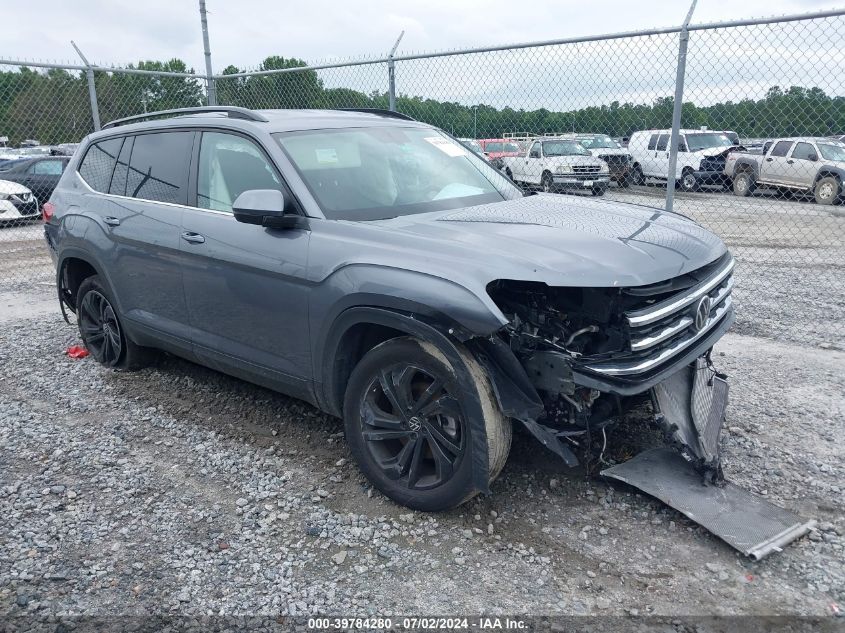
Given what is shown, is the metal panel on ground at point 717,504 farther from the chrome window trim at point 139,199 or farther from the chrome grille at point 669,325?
the chrome window trim at point 139,199

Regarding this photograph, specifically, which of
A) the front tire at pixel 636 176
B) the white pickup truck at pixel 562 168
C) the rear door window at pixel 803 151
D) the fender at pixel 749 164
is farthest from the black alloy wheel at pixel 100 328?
the fender at pixel 749 164

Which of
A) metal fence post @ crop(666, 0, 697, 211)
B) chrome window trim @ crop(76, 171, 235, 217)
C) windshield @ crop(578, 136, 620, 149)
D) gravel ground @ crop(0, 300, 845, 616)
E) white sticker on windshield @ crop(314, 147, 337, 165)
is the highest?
metal fence post @ crop(666, 0, 697, 211)

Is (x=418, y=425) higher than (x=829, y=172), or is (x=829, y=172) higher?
(x=829, y=172)

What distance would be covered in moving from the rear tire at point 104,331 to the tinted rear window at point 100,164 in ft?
2.29

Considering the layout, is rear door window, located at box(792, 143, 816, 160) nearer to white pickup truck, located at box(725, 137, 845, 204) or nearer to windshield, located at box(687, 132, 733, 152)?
white pickup truck, located at box(725, 137, 845, 204)

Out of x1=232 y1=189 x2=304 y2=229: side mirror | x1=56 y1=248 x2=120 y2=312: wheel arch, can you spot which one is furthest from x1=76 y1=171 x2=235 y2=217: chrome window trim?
x1=56 y1=248 x2=120 y2=312: wheel arch

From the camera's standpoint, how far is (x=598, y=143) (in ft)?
41.2

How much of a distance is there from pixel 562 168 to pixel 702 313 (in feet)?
35.9

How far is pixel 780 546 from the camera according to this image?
117 inches

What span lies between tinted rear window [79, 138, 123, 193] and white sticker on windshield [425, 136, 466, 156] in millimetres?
2304

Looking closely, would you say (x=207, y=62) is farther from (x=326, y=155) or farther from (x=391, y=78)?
(x=326, y=155)

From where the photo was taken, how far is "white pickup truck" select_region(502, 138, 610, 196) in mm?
12078

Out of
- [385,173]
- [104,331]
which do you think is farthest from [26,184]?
[385,173]

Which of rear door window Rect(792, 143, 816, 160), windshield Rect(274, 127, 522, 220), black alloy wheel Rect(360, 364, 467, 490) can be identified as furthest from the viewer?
rear door window Rect(792, 143, 816, 160)
